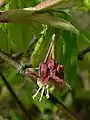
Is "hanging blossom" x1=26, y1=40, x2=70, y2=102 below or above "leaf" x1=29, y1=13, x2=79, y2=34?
below

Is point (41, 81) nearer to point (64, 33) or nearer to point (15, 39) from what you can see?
point (64, 33)

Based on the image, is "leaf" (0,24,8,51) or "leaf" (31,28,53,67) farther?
"leaf" (0,24,8,51)

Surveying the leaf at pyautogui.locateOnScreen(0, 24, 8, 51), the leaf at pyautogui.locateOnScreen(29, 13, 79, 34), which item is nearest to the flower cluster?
the leaf at pyautogui.locateOnScreen(29, 13, 79, 34)

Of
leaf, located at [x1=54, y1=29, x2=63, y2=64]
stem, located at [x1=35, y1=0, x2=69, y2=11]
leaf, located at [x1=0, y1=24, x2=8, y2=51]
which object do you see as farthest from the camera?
leaf, located at [x1=0, y1=24, x2=8, y2=51]

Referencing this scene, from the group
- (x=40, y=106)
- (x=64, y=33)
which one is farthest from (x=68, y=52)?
(x=40, y=106)

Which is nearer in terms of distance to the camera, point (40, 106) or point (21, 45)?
point (21, 45)

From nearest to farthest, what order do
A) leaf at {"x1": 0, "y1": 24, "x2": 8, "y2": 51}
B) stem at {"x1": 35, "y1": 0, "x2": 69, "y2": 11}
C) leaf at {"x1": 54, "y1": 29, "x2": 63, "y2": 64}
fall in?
stem at {"x1": 35, "y1": 0, "x2": 69, "y2": 11} < leaf at {"x1": 54, "y1": 29, "x2": 63, "y2": 64} < leaf at {"x1": 0, "y1": 24, "x2": 8, "y2": 51}

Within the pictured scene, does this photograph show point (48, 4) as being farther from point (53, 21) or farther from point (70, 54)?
point (70, 54)

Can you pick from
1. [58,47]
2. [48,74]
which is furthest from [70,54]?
[48,74]

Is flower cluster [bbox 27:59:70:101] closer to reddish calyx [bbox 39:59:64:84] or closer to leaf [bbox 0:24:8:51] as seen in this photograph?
reddish calyx [bbox 39:59:64:84]

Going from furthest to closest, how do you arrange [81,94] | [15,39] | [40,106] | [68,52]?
[81,94] → [40,106] → [15,39] → [68,52]
